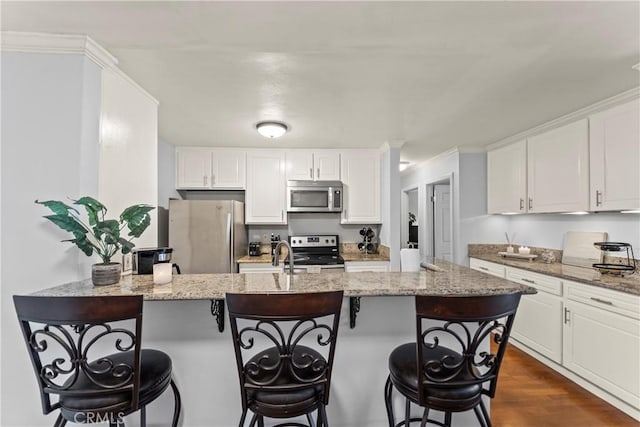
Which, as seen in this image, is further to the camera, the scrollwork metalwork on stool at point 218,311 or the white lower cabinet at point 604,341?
the white lower cabinet at point 604,341

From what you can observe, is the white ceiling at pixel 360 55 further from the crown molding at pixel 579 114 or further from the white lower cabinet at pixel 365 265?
the white lower cabinet at pixel 365 265

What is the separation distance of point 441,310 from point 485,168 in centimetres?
351

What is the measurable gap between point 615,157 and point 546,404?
1980 mm

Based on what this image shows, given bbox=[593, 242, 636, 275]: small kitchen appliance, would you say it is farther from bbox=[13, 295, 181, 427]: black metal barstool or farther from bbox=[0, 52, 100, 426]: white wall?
bbox=[0, 52, 100, 426]: white wall

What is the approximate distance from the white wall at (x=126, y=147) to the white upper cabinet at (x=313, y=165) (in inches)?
75.2

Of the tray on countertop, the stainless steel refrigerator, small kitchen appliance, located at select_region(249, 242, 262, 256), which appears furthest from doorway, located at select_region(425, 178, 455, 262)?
the stainless steel refrigerator

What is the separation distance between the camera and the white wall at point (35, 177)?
58.8 inches

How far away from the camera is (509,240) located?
3869 millimetres

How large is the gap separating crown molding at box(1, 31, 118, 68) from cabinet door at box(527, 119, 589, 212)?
12.2ft

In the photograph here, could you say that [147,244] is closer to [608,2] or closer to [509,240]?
[608,2]

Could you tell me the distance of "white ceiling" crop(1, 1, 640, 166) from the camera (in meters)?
A: 1.36

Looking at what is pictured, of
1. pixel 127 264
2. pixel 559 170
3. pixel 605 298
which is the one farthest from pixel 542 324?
pixel 127 264

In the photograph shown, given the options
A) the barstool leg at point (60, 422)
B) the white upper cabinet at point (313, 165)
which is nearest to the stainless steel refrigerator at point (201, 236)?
the white upper cabinet at point (313, 165)

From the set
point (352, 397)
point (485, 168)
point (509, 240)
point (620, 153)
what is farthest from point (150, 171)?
point (509, 240)
